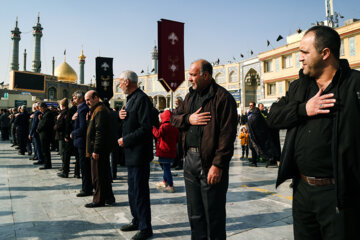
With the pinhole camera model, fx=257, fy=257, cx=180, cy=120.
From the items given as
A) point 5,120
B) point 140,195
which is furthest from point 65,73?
point 140,195

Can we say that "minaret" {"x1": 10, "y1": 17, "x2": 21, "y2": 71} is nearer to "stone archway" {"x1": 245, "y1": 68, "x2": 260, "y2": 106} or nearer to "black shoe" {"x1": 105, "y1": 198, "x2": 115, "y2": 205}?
"stone archway" {"x1": 245, "y1": 68, "x2": 260, "y2": 106}

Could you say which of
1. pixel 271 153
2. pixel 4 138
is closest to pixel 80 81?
pixel 4 138

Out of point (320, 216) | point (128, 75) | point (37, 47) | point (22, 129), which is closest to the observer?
point (320, 216)

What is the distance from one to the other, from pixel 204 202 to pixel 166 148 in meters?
2.97

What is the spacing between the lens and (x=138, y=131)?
3072mm

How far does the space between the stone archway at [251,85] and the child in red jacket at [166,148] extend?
109 ft

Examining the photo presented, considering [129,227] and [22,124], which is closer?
[129,227]

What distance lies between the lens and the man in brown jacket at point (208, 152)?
217 cm

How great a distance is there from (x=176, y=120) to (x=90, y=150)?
7.41 ft

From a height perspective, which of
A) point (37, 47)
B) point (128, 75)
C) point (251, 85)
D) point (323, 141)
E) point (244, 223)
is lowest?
point (244, 223)

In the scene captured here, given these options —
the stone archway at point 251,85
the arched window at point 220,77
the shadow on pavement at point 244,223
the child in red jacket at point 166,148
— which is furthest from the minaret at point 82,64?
the shadow on pavement at point 244,223

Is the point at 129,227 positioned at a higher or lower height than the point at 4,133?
lower

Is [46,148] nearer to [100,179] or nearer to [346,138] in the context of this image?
[100,179]

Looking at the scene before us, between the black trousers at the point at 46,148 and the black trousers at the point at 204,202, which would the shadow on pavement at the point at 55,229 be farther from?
the black trousers at the point at 46,148
